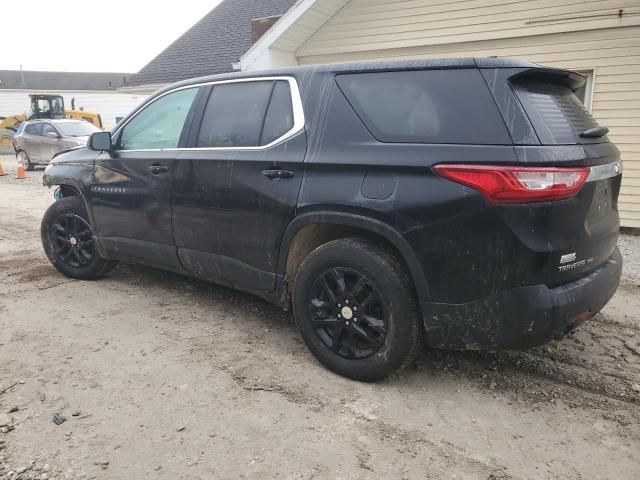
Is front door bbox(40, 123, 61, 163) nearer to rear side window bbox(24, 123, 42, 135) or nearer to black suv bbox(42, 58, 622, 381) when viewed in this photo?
rear side window bbox(24, 123, 42, 135)

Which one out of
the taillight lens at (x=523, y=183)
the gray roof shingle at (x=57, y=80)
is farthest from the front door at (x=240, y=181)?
the gray roof shingle at (x=57, y=80)

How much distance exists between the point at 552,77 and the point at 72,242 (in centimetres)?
437

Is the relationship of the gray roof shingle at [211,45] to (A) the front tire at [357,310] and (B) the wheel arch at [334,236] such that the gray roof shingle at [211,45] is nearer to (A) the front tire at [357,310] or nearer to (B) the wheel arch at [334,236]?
(B) the wheel arch at [334,236]

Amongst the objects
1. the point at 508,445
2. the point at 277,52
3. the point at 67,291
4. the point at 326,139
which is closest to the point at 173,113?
the point at 326,139

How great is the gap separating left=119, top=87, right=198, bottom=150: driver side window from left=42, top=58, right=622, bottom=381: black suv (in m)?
0.11

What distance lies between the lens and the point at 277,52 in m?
9.81

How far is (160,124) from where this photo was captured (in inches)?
168

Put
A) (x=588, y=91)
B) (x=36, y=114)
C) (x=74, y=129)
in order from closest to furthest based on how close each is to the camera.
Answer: (x=588, y=91)
(x=74, y=129)
(x=36, y=114)

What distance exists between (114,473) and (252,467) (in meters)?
0.62

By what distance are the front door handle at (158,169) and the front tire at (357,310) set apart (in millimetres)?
1511

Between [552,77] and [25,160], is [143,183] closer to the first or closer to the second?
[552,77]

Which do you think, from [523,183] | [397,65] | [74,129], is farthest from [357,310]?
[74,129]

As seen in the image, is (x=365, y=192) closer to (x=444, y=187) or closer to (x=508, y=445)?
(x=444, y=187)

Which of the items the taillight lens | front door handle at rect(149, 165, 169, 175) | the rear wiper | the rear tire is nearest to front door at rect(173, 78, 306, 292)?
front door handle at rect(149, 165, 169, 175)
